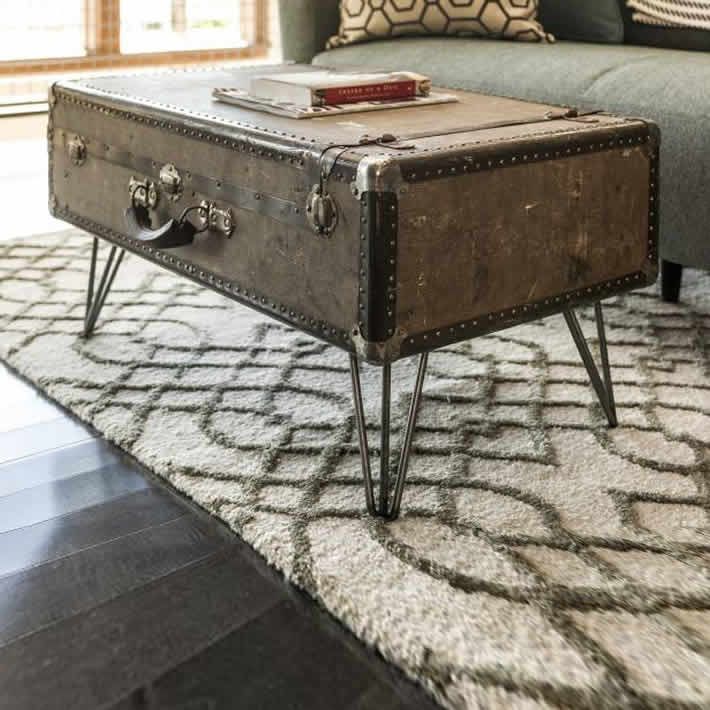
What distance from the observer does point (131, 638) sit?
1080 mm

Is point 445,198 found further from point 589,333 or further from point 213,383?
point 589,333

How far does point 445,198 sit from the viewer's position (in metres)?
1.21

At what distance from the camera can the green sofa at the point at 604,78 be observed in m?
1.88

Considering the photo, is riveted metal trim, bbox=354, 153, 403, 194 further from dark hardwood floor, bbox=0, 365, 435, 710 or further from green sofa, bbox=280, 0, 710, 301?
green sofa, bbox=280, 0, 710, 301

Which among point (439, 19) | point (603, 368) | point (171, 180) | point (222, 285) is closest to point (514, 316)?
point (603, 368)

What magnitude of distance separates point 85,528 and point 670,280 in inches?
53.8

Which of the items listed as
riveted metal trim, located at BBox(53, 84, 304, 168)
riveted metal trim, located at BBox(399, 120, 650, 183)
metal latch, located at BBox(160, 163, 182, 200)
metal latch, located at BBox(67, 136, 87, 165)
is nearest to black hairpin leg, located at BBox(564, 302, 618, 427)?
riveted metal trim, located at BBox(399, 120, 650, 183)

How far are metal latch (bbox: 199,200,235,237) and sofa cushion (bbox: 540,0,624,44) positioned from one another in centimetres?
156

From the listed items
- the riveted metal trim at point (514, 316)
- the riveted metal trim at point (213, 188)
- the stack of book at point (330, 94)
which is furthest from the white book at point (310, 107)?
the riveted metal trim at point (514, 316)

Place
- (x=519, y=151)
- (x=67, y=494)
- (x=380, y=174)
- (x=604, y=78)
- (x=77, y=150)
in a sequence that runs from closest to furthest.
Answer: (x=380, y=174), (x=519, y=151), (x=67, y=494), (x=77, y=150), (x=604, y=78)

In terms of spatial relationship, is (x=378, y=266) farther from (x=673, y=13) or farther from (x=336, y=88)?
(x=673, y=13)

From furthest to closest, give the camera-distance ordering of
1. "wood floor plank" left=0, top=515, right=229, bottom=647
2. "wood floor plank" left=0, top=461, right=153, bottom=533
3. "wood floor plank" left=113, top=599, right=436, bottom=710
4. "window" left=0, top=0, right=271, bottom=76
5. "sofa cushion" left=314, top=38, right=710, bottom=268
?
"window" left=0, top=0, right=271, bottom=76 < "sofa cushion" left=314, top=38, right=710, bottom=268 < "wood floor plank" left=0, top=461, right=153, bottom=533 < "wood floor plank" left=0, top=515, right=229, bottom=647 < "wood floor plank" left=113, top=599, right=436, bottom=710

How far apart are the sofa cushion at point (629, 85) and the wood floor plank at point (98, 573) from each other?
3.66ft

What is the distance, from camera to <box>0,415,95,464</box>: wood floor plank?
1.51m
